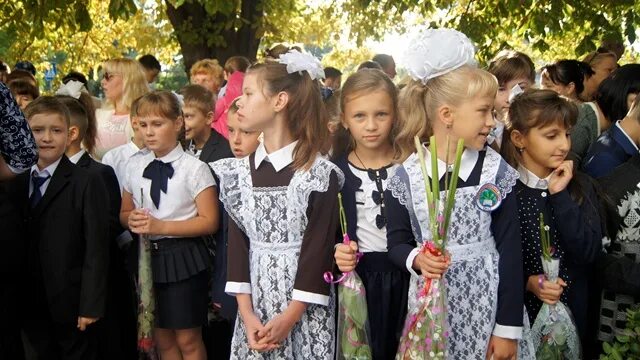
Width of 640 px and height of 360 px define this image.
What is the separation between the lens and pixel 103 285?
4.28 meters

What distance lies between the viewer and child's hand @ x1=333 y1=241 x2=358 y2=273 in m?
3.36

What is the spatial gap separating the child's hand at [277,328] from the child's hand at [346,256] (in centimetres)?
29

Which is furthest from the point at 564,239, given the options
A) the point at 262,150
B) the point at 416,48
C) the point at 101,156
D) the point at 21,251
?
the point at 101,156

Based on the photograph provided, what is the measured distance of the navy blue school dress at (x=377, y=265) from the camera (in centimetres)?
369

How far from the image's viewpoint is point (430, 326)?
3.08 metres

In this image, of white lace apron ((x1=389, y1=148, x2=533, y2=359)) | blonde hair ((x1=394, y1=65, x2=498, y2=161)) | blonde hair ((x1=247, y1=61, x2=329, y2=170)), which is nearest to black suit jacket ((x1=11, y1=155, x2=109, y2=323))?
blonde hair ((x1=247, y1=61, x2=329, y2=170))

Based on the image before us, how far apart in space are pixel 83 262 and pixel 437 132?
207 cm

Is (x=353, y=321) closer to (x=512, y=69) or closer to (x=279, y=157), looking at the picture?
(x=279, y=157)

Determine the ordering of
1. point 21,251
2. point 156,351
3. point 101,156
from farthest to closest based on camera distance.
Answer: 1. point 101,156
2. point 156,351
3. point 21,251

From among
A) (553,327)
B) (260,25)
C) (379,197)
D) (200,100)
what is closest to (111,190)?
(200,100)

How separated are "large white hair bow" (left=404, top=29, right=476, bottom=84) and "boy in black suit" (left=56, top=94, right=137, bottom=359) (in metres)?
2.11

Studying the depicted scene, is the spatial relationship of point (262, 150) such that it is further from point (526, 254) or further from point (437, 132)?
point (526, 254)

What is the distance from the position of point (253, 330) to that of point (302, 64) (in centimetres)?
118

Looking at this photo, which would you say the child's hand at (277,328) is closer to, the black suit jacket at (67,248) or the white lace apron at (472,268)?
the white lace apron at (472,268)
